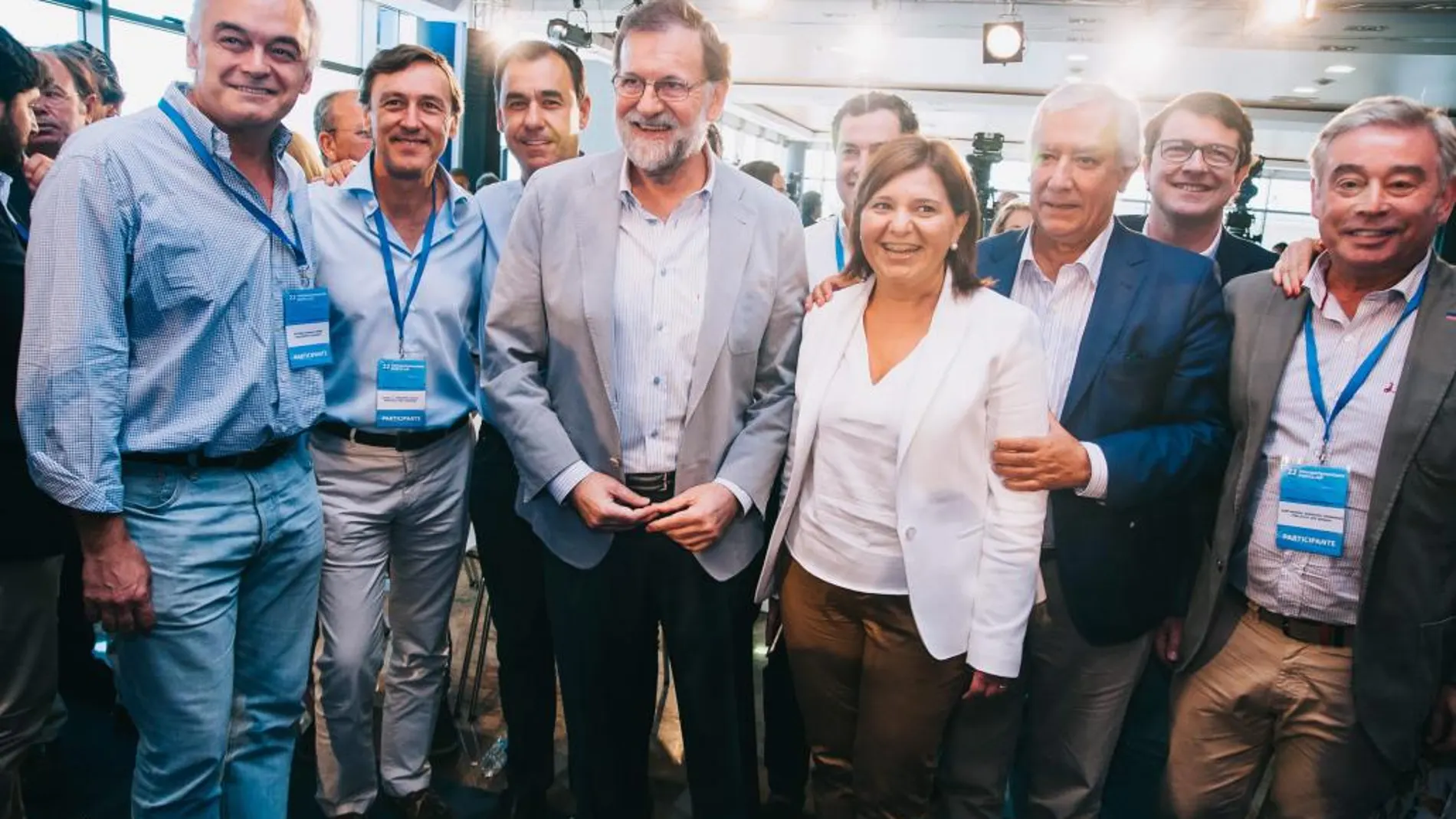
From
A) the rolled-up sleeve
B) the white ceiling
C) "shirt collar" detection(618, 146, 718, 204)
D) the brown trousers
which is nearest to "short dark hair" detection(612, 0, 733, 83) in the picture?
"shirt collar" detection(618, 146, 718, 204)

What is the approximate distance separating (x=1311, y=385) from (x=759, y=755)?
194 centimetres

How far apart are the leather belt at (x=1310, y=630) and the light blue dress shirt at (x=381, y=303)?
6.22ft

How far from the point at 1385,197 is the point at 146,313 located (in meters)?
2.28

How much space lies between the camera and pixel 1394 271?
5.51 ft

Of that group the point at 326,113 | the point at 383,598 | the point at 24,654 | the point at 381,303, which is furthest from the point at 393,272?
the point at 326,113

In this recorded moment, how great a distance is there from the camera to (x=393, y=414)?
6.75ft

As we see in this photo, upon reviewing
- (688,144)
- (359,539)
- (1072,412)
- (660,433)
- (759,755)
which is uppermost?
(688,144)

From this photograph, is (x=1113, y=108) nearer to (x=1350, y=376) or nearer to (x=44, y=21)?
(x=1350, y=376)

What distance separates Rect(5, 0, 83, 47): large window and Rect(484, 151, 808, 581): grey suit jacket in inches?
232

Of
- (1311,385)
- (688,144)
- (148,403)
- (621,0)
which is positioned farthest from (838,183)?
(621,0)

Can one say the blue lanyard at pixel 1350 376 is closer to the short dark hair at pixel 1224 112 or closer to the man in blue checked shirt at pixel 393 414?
the short dark hair at pixel 1224 112

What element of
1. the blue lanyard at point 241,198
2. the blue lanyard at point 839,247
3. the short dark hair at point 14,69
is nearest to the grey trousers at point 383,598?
the blue lanyard at point 241,198

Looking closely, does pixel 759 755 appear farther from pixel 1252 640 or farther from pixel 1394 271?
pixel 1394 271

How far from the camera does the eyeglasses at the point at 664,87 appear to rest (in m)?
1.81
